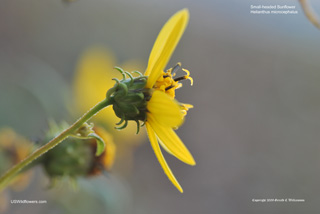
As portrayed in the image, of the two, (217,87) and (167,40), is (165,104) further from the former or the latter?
(217,87)

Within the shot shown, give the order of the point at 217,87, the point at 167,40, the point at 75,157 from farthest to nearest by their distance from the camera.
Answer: the point at 217,87 < the point at 75,157 < the point at 167,40

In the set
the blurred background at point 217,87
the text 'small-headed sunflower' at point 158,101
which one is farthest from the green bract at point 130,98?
the blurred background at point 217,87

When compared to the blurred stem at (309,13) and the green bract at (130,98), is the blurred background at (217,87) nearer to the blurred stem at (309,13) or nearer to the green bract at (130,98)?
the green bract at (130,98)

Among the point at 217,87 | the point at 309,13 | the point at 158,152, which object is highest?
the point at 217,87

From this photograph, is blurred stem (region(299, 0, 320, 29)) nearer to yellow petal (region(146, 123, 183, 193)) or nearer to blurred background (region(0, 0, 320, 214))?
yellow petal (region(146, 123, 183, 193))

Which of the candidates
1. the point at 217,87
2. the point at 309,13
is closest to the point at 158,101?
the point at 309,13

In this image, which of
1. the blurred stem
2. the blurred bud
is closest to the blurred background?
the blurred bud

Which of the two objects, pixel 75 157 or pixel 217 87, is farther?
pixel 217 87
